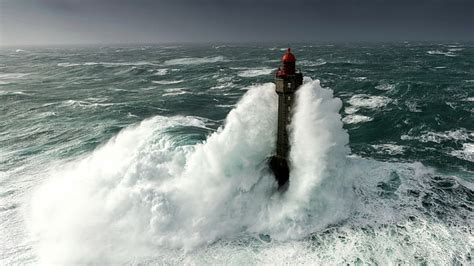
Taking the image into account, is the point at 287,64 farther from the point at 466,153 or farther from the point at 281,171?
the point at 466,153

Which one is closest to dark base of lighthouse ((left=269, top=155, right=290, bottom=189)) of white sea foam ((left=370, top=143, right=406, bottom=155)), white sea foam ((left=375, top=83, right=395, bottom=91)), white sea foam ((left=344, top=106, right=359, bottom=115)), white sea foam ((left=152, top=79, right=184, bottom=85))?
white sea foam ((left=370, top=143, right=406, bottom=155))

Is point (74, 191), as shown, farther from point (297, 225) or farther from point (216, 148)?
point (297, 225)

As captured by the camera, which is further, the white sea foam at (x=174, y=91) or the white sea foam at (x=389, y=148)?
the white sea foam at (x=174, y=91)

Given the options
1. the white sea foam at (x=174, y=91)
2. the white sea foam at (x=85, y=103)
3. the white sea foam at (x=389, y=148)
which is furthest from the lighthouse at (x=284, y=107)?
the white sea foam at (x=174, y=91)

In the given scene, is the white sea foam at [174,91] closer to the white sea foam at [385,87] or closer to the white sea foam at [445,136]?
the white sea foam at [385,87]

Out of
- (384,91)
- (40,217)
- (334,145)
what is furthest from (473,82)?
(40,217)
